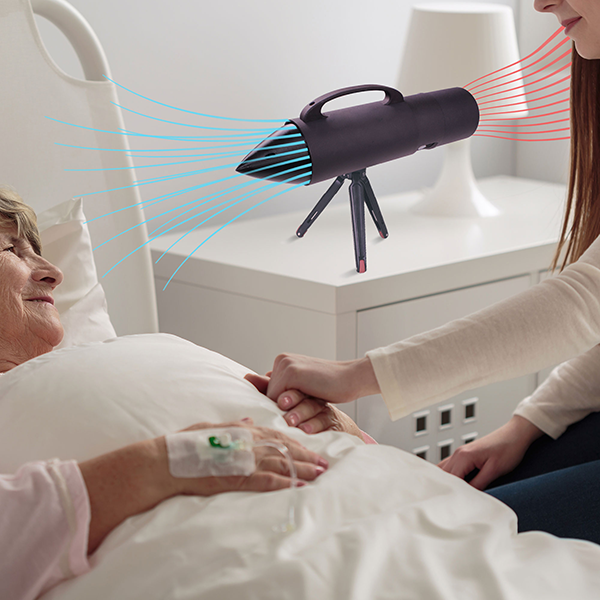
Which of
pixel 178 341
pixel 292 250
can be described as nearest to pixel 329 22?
pixel 292 250

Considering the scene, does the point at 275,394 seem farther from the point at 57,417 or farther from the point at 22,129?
the point at 22,129

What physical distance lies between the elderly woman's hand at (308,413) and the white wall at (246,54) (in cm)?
93

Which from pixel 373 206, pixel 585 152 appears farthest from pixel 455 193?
pixel 373 206

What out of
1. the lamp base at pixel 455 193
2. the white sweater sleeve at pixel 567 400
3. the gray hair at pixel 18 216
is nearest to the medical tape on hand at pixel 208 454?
the gray hair at pixel 18 216

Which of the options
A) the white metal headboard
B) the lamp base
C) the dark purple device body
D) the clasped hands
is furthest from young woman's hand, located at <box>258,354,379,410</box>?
the lamp base

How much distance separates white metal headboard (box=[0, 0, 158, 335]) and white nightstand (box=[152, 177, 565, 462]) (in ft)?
0.59

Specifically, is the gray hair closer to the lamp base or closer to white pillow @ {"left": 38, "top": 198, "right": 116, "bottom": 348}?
white pillow @ {"left": 38, "top": 198, "right": 116, "bottom": 348}

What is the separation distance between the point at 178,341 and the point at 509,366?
15.6 inches

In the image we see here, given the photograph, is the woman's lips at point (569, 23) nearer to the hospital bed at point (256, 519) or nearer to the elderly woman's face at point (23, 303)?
the hospital bed at point (256, 519)

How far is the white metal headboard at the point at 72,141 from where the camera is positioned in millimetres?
1335

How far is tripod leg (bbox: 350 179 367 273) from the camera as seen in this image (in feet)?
2.59

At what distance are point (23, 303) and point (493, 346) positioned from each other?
2.06ft

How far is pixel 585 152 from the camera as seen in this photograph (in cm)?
119

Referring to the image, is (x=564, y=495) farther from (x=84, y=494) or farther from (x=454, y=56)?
(x=454, y=56)
